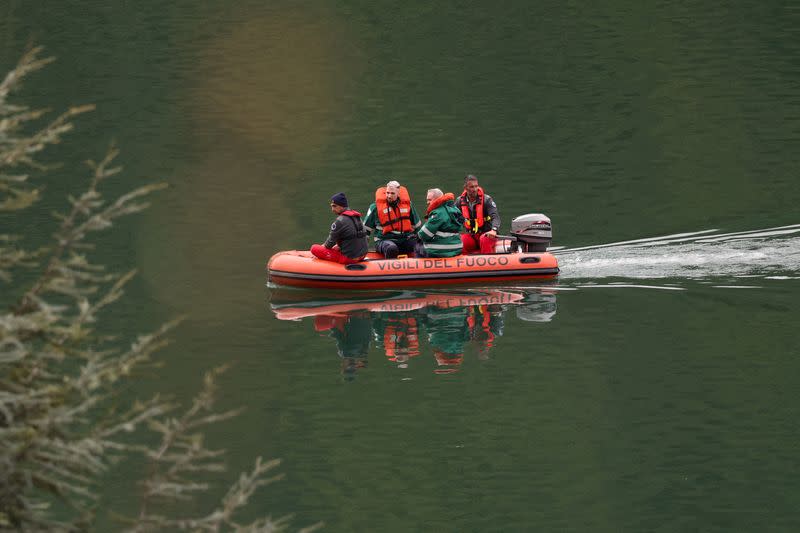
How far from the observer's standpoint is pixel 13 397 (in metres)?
4.39

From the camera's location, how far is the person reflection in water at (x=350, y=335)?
12.5 m

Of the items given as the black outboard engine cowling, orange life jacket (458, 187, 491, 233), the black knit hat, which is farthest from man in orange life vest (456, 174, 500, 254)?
the black knit hat

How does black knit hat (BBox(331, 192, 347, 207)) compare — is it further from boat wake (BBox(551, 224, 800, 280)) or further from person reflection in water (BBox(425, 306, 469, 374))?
boat wake (BBox(551, 224, 800, 280))

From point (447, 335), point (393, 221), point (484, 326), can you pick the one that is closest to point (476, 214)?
point (393, 221)

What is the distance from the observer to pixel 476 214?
16.1 metres

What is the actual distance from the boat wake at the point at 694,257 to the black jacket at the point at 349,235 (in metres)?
2.64

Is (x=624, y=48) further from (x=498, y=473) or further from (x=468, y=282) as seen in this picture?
(x=498, y=473)

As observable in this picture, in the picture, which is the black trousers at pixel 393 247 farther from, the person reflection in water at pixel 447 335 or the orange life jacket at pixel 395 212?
the person reflection in water at pixel 447 335

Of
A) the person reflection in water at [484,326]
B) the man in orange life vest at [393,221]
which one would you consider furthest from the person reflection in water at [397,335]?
the man in orange life vest at [393,221]

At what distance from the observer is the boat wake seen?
51.2 ft

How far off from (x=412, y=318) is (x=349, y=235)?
1.58m

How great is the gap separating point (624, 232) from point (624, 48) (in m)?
11.1

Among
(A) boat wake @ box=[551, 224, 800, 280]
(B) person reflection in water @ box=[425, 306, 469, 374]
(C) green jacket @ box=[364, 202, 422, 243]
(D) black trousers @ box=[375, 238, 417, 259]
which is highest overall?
(C) green jacket @ box=[364, 202, 422, 243]

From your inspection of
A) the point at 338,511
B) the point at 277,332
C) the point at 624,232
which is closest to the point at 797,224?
the point at 624,232
